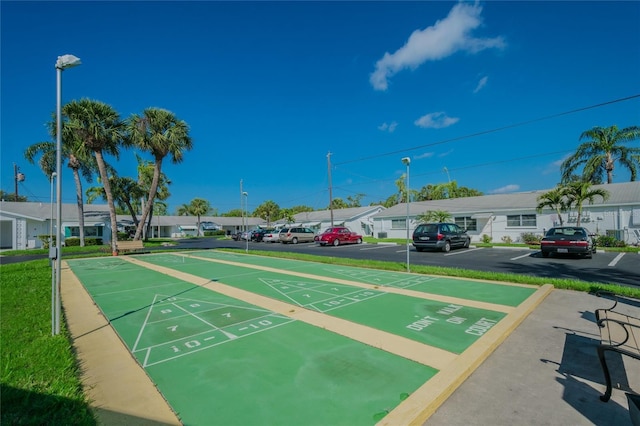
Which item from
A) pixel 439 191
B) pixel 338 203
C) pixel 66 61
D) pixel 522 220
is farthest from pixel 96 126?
pixel 338 203

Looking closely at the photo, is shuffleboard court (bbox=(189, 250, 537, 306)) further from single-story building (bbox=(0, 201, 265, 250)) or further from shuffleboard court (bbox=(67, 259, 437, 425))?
single-story building (bbox=(0, 201, 265, 250))

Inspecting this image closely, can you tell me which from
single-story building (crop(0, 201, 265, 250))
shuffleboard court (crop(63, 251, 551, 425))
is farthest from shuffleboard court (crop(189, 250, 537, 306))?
single-story building (crop(0, 201, 265, 250))

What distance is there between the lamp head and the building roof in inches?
1138

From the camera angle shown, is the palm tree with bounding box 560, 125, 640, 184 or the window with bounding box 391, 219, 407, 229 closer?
the palm tree with bounding box 560, 125, 640, 184

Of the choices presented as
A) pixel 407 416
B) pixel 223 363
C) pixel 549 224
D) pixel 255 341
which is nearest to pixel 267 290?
pixel 255 341

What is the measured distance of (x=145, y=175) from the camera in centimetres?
3719

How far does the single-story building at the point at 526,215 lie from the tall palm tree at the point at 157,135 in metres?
23.3

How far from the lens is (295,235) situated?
32.3 meters

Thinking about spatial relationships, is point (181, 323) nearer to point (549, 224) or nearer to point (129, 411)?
point (129, 411)

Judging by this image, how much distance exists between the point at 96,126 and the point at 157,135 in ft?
12.5

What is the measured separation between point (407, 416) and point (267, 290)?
604cm

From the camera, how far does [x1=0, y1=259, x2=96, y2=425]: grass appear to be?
2770 millimetres

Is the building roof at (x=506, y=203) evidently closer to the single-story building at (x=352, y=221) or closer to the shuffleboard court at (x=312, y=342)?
the single-story building at (x=352, y=221)

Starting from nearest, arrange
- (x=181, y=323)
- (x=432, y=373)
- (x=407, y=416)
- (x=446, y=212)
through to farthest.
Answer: (x=407, y=416) < (x=432, y=373) < (x=181, y=323) < (x=446, y=212)
